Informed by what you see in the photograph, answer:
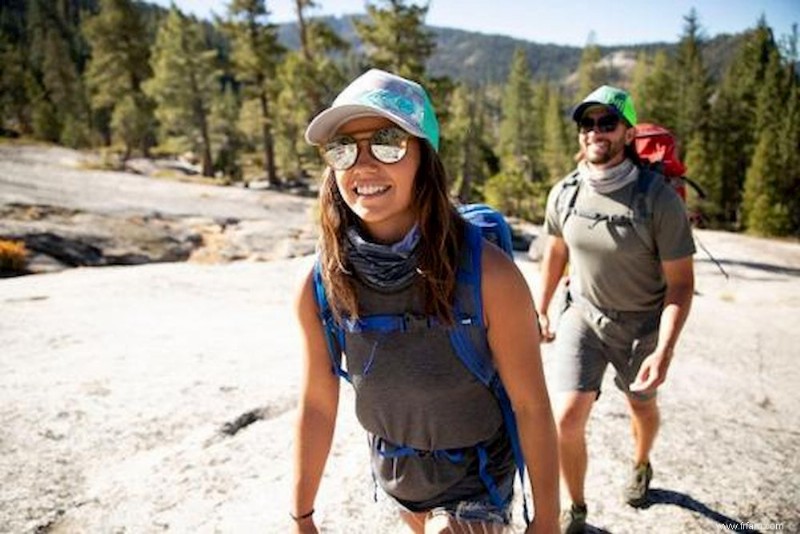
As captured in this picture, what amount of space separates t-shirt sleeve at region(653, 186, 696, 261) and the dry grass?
1216 cm

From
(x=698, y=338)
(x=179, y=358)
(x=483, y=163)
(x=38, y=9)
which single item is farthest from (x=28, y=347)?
(x=38, y=9)

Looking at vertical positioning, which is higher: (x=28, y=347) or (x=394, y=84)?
(x=394, y=84)

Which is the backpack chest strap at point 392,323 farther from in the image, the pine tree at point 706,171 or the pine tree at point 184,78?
the pine tree at point 706,171

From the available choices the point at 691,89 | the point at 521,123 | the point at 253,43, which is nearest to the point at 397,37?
the point at 253,43

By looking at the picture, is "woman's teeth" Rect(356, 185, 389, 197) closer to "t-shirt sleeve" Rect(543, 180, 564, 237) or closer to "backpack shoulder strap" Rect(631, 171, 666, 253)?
"backpack shoulder strap" Rect(631, 171, 666, 253)

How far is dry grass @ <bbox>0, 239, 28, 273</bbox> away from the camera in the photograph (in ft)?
35.9

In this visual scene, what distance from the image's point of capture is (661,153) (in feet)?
12.1

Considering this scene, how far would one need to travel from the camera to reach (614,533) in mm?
3299

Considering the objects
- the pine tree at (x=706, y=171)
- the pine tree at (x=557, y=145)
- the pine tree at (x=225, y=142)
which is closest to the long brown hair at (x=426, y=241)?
the pine tree at (x=225, y=142)

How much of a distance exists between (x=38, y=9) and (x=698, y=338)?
120 metres

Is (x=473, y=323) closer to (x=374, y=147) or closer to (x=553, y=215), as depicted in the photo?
(x=374, y=147)

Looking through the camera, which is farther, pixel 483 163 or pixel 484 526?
pixel 483 163

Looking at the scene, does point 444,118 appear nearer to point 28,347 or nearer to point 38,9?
point 28,347

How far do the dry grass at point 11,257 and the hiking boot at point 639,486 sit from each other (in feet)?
39.2
